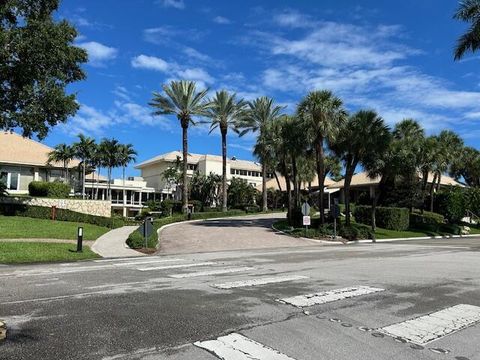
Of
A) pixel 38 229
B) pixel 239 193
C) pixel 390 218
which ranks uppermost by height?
pixel 239 193

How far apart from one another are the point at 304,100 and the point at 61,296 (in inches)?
1139

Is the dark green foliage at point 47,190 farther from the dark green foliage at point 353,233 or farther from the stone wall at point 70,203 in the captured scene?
the dark green foliage at point 353,233

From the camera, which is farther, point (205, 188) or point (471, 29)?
point (205, 188)

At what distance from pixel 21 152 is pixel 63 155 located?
647cm

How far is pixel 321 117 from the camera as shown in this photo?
113 feet

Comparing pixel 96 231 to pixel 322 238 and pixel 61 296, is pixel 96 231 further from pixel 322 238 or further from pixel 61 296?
pixel 61 296

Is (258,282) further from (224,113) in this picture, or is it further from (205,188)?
(205,188)

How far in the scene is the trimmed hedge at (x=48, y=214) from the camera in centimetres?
3400

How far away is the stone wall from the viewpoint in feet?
115

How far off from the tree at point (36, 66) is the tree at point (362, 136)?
63.9ft

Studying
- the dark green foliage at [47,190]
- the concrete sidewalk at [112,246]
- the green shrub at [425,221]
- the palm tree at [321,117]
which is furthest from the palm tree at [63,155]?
the green shrub at [425,221]

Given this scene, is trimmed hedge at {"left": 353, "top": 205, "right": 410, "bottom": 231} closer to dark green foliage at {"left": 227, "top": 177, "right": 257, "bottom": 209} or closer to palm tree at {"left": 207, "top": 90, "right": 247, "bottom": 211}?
palm tree at {"left": 207, "top": 90, "right": 247, "bottom": 211}

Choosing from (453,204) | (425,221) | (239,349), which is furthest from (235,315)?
(453,204)

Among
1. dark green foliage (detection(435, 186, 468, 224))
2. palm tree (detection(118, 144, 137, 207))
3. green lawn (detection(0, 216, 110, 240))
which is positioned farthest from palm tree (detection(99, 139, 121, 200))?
dark green foliage (detection(435, 186, 468, 224))
